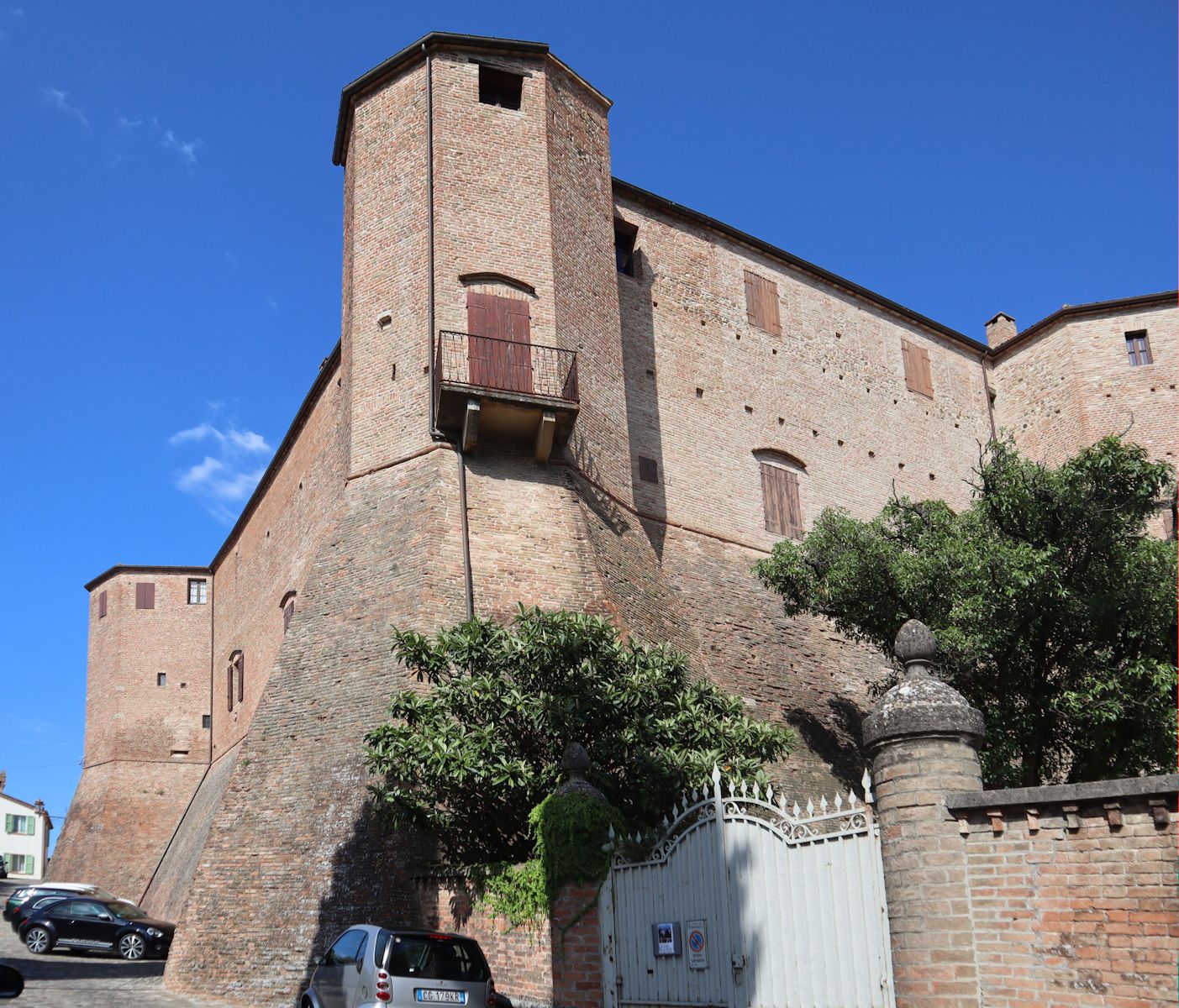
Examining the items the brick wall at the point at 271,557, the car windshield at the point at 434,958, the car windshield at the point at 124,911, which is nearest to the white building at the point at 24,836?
the brick wall at the point at 271,557

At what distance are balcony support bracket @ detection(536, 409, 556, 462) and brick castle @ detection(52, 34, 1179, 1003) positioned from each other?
3cm

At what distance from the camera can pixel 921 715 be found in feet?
25.8

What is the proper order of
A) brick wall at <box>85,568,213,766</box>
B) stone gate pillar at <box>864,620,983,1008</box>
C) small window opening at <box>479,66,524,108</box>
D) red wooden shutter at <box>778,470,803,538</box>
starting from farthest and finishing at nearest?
brick wall at <box>85,568,213,766</box> → red wooden shutter at <box>778,470,803,538</box> → small window opening at <box>479,66,524,108</box> → stone gate pillar at <box>864,620,983,1008</box>

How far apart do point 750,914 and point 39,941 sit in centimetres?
1581

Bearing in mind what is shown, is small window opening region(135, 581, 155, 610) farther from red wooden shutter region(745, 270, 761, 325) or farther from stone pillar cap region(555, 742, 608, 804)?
stone pillar cap region(555, 742, 608, 804)

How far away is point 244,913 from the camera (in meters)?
14.6

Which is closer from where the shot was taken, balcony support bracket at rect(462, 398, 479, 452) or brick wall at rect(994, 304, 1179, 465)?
balcony support bracket at rect(462, 398, 479, 452)

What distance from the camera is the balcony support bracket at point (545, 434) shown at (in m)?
18.6

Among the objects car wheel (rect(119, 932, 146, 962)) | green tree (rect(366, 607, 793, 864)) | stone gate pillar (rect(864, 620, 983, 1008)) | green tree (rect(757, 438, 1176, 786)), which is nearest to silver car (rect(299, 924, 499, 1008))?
green tree (rect(366, 607, 793, 864))

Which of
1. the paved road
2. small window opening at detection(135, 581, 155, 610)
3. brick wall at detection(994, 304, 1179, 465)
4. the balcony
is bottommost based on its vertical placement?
the paved road

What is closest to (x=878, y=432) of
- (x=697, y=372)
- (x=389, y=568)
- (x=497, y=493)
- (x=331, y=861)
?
(x=697, y=372)

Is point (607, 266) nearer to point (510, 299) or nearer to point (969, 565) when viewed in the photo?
point (510, 299)

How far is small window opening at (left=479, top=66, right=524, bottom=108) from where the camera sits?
21812 millimetres

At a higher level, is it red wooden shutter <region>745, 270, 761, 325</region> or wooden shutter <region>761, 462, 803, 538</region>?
red wooden shutter <region>745, 270, 761, 325</region>
